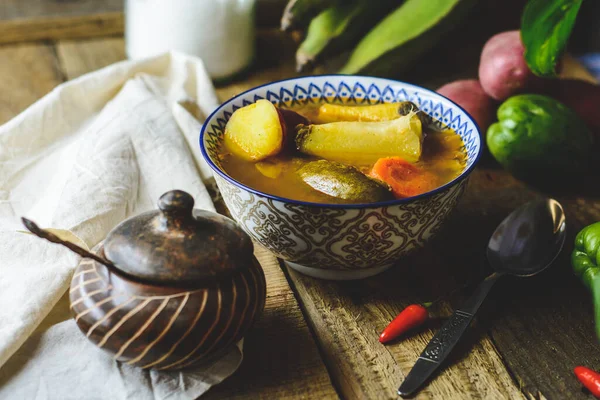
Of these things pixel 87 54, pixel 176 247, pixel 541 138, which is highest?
pixel 176 247

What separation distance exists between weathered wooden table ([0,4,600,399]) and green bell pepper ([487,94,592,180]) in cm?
7

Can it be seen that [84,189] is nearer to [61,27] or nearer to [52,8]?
[61,27]

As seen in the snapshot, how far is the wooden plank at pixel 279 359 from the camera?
0.87 metres

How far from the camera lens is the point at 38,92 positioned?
5.84 ft

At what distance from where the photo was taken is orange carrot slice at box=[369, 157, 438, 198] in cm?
101

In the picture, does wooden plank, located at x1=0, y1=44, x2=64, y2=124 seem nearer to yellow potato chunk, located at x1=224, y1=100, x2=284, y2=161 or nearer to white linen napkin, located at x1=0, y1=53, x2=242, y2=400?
white linen napkin, located at x1=0, y1=53, x2=242, y2=400

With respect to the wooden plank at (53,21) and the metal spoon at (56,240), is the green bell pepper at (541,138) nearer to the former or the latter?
the metal spoon at (56,240)

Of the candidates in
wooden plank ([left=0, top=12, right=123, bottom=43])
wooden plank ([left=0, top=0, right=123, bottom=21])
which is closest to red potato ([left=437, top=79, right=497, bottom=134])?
wooden plank ([left=0, top=12, right=123, bottom=43])

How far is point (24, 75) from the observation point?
188cm

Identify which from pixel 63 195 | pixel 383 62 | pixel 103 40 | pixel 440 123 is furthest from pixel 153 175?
pixel 103 40

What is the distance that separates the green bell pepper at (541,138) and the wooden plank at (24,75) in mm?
1247

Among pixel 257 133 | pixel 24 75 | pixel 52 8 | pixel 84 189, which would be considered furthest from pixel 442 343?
pixel 52 8

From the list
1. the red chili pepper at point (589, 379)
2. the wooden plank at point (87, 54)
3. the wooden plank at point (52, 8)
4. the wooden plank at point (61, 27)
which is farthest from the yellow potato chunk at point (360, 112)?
the wooden plank at point (52, 8)

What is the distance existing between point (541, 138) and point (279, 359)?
78cm
